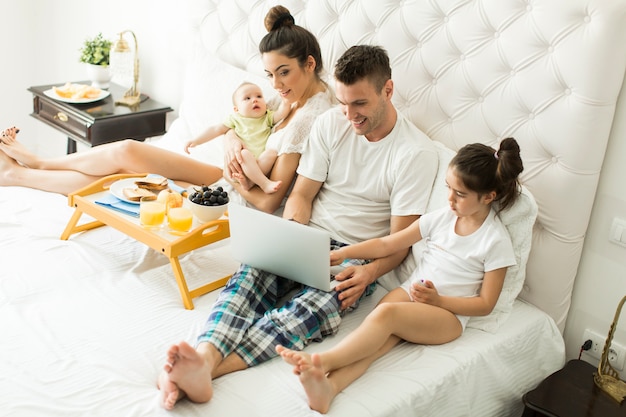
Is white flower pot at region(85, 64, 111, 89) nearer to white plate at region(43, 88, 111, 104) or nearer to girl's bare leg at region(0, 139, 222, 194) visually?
white plate at region(43, 88, 111, 104)

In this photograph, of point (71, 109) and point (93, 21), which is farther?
point (93, 21)

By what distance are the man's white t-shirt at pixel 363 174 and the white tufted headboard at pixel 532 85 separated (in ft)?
0.60

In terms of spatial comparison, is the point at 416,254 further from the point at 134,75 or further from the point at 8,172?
the point at 134,75

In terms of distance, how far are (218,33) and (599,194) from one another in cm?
182

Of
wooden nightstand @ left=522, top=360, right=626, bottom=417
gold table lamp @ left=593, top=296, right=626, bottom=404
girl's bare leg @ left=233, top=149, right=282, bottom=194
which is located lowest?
wooden nightstand @ left=522, top=360, right=626, bottom=417

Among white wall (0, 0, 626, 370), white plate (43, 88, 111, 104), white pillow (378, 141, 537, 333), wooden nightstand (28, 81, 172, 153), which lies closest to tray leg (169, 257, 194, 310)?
white pillow (378, 141, 537, 333)

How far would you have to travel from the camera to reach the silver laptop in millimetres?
1840

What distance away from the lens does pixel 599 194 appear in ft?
6.68

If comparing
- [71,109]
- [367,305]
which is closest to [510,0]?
[367,305]

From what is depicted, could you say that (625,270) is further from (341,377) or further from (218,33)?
(218,33)

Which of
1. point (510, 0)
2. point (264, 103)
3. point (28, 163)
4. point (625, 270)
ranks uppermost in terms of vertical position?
point (510, 0)

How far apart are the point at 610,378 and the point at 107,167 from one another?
6.08ft

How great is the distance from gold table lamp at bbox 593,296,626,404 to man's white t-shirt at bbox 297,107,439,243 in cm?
64

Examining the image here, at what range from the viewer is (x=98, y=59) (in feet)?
11.4
